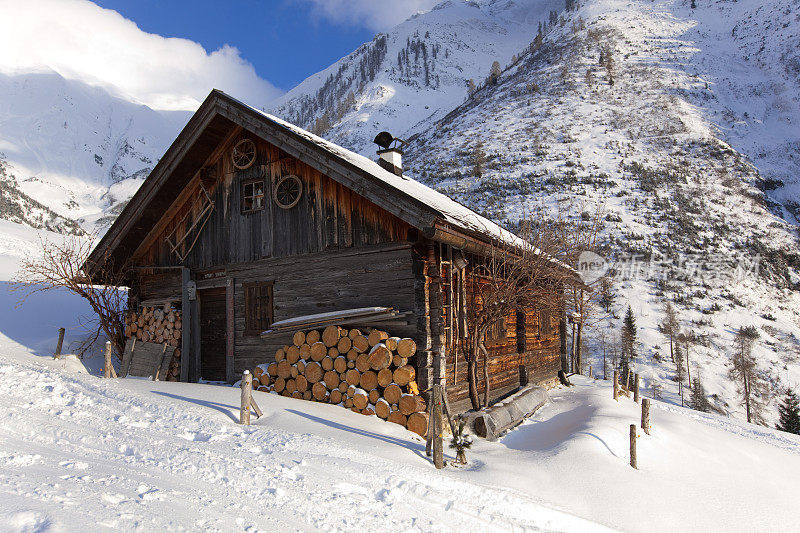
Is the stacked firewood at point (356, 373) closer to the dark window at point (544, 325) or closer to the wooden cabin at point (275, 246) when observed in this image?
the wooden cabin at point (275, 246)

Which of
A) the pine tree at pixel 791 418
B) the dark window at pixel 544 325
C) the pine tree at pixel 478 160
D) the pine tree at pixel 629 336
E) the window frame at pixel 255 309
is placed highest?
the pine tree at pixel 478 160

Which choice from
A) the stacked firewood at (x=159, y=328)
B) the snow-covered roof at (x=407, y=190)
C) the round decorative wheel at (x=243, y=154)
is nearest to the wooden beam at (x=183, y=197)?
the round decorative wheel at (x=243, y=154)

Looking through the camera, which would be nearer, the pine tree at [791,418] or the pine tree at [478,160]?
the pine tree at [791,418]

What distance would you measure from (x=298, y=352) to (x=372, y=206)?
3.21 m

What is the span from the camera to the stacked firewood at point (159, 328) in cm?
1209

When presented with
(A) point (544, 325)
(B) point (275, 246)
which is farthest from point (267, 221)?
(A) point (544, 325)

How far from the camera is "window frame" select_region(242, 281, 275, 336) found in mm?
10859

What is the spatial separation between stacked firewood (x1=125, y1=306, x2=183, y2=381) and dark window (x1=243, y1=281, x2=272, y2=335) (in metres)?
2.21

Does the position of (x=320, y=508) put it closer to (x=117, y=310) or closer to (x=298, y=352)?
(x=298, y=352)

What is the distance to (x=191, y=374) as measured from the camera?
11.9m

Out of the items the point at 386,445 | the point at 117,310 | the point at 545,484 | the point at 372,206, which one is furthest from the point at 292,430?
the point at 117,310

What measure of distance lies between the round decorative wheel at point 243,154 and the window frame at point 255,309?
109 inches

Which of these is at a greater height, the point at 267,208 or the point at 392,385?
the point at 267,208

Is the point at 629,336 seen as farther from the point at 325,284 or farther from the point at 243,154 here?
the point at 243,154
